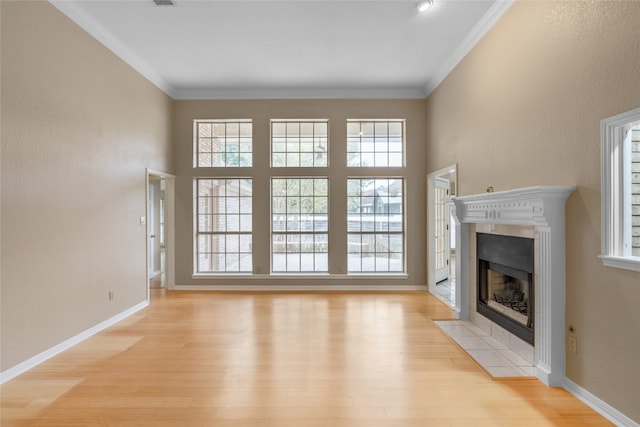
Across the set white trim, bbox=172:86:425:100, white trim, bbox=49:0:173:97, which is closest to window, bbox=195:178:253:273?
white trim, bbox=172:86:425:100

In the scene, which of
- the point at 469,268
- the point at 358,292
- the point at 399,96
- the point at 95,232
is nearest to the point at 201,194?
the point at 95,232

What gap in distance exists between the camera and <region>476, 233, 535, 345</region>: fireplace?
2861 mm

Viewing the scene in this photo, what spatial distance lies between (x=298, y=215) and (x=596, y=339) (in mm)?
4347

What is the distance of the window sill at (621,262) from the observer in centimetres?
187

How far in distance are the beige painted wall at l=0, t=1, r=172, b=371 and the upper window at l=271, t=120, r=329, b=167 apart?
2.22 metres

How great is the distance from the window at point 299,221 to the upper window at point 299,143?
332 millimetres

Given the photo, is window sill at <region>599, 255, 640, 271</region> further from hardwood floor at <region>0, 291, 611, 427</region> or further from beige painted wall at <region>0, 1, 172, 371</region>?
beige painted wall at <region>0, 1, 172, 371</region>

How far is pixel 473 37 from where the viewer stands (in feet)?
12.2

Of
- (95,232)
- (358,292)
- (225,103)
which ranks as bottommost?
(358,292)

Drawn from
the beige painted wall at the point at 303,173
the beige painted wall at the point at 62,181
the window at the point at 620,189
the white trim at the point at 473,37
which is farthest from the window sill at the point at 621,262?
the beige painted wall at the point at 62,181

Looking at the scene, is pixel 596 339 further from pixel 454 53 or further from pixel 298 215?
pixel 298 215

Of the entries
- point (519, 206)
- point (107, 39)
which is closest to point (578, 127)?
point (519, 206)

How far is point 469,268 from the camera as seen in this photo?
3975 millimetres

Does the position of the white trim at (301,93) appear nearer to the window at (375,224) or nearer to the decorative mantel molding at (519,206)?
the window at (375,224)
